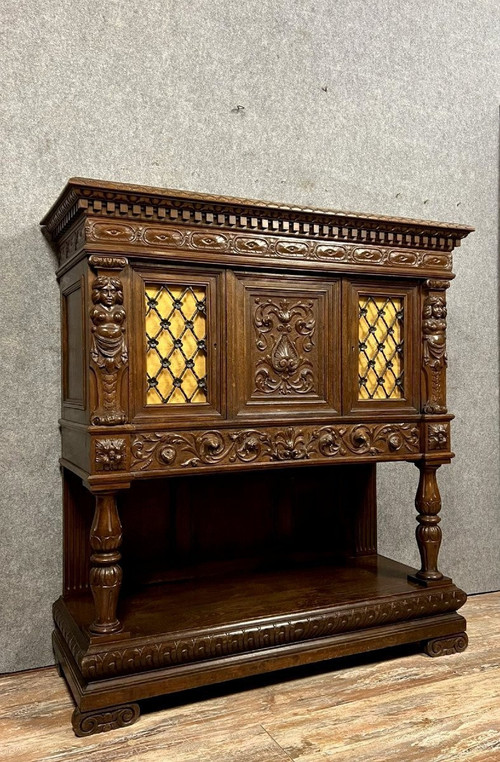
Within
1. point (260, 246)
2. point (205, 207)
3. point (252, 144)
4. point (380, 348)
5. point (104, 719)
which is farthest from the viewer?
point (252, 144)

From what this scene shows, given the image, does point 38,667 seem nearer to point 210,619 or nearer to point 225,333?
point 210,619

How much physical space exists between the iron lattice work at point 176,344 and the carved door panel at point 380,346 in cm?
49

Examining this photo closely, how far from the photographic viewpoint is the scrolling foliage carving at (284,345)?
1939 mm

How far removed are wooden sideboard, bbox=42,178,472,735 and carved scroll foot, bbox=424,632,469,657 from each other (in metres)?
0.01

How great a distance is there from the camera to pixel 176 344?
1832 mm

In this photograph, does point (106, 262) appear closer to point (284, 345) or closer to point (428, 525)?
point (284, 345)

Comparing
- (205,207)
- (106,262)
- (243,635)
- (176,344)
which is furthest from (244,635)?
(205,207)

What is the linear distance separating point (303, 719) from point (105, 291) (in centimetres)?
127

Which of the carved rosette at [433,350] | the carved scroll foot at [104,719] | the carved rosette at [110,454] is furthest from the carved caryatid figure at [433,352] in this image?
the carved scroll foot at [104,719]

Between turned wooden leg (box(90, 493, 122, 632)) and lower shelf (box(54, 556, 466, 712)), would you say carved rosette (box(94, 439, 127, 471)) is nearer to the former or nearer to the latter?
turned wooden leg (box(90, 493, 122, 632))

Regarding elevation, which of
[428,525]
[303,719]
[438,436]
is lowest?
[303,719]

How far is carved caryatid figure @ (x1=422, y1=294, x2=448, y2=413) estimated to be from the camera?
7.02ft

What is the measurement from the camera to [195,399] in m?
1.86

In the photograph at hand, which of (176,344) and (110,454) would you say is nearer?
(110,454)
